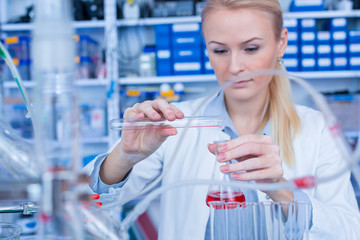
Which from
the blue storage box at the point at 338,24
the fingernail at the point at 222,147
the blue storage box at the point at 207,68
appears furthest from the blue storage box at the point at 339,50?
the fingernail at the point at 222,147

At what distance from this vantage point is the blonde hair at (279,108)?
1.12 metres

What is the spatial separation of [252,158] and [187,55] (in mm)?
1954

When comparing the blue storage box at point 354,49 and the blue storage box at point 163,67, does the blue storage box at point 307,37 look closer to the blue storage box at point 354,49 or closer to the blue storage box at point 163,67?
the blue storage box at point 354,49

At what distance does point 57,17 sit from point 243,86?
2.72ft

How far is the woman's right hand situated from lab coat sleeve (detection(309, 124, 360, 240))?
0.32 m

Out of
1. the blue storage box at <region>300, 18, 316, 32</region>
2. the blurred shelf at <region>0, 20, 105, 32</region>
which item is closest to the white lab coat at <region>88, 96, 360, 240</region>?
the blue storage box at <region>300, 18, 316, 32</region>

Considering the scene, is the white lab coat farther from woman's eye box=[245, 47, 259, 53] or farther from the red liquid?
the red liquid

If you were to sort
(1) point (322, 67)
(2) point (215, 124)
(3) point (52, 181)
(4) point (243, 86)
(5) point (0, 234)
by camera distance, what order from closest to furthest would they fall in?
(3) point (52, 181), (5) point (0, 234), (2) point (215, 124), (4) point (243, 86), (1) point (322, 67)

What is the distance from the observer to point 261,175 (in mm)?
652

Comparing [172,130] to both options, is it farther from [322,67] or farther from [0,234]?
[322,67]

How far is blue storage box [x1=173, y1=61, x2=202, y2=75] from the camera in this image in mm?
2558

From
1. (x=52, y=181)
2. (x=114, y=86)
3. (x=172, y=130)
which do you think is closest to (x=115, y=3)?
(x=114, y=86)

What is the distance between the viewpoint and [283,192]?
78cm

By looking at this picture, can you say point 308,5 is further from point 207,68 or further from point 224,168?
point 224,168
